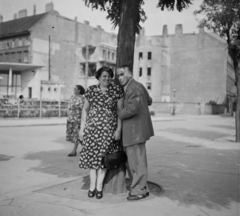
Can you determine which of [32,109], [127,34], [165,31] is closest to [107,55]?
[165,31]

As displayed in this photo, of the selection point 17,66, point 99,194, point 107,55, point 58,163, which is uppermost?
point 107,55

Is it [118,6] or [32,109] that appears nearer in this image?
[118,6]

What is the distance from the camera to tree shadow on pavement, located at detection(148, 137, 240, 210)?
4.64 metres

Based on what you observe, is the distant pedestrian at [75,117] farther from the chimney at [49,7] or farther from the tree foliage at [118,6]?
the chimney at [49,7]

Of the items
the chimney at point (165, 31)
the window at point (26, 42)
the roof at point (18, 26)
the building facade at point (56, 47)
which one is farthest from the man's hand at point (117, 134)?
the chimney at point (165, 31)

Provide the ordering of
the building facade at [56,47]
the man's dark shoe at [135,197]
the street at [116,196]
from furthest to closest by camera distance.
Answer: the building facade at [56,47], the man's dark shoe at [135,197], the street at [116,196]

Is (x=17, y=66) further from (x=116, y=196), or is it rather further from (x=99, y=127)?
(x=116, y=196)

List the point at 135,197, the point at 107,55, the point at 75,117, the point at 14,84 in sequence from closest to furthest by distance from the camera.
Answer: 1. the point at 135,197
2. the point at 75,117
3. the point at 14,84
4. the point at 107,55

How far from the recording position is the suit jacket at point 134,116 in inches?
178

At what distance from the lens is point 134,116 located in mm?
4598

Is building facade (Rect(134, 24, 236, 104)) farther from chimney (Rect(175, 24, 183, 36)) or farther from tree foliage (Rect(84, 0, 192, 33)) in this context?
tree foliage (Rect(84, 0, 192, 33))

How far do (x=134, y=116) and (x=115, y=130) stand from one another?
0.35 meters

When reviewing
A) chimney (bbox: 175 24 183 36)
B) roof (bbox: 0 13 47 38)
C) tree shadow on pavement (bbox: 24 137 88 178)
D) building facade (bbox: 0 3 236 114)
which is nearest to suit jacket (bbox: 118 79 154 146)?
tree shadow on pavement (bbox: 24 137 88 178)

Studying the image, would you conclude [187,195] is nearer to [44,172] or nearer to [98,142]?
[98,142]
